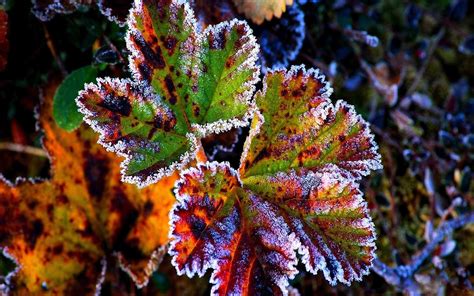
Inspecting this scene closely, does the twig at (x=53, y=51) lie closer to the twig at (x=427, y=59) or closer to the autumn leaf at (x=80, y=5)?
the autumn leaf at (x=80, y=5)

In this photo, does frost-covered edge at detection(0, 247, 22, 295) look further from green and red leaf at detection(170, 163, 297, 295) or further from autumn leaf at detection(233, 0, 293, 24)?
autumn leaf at detection(233, 0, 293, 24)

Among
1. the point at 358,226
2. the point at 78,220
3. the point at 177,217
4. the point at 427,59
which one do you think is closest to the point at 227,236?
the point at 177,217

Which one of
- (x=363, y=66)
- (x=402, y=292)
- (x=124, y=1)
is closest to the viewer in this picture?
(x=124, y=1)

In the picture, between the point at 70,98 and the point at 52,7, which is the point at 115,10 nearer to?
the point at 52,7

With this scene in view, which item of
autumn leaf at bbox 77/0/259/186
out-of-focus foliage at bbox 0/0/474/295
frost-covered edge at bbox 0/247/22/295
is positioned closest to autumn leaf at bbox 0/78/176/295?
frost-covered edge at bbox 0/247/22/295

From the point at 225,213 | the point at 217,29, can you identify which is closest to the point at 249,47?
the point at 217,29

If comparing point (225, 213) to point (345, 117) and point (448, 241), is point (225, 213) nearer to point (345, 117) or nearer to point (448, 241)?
point (345, 117)

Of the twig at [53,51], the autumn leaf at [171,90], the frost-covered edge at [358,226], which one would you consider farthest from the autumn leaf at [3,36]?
the frost-covered edge at [358,226]
